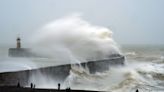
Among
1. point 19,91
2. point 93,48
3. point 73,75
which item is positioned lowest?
point 19,91

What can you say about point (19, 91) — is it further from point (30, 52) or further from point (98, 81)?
point (30, 52)

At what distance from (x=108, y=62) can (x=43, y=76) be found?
1116 centimetres

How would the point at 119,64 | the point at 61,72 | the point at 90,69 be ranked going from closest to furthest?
the point at 61,72 → the point at 90,69 → the point at 119,64

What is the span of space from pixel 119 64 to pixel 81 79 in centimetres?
1094

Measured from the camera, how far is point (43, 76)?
15.8 meters

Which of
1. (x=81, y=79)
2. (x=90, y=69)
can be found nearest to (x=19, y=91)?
(x=81, y=79)

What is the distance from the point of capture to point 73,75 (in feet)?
64.6

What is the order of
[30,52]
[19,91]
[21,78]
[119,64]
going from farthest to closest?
[30,52]
[119,64]
[21,78]
[19,91]

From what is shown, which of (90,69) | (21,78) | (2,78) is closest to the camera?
(2,78)

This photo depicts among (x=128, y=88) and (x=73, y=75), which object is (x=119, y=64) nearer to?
(x=73, y=75)

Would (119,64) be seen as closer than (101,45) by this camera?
Yes

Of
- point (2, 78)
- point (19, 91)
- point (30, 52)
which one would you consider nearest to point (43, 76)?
point (2, 78)

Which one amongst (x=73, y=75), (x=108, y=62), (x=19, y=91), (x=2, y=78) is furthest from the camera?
(x=108, y=62)

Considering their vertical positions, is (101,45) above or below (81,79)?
above
